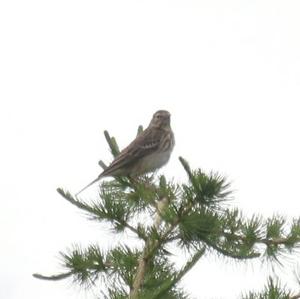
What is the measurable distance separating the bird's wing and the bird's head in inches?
20.4

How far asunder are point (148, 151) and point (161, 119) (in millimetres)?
1649

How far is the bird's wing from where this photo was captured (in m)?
10.8

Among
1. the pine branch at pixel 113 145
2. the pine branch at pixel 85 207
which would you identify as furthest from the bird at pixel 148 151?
the pine branch at pixel 85 207

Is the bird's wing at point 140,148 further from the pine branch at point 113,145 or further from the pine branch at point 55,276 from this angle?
the pine branch at point 55,276

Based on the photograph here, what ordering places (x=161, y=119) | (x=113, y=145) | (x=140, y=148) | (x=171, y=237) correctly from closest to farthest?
(x=171, y=237)
(x=113, y=145)
(x=140, y=148)
(x=161, y=119)

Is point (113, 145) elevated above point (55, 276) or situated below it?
above

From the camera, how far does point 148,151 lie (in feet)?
40.4

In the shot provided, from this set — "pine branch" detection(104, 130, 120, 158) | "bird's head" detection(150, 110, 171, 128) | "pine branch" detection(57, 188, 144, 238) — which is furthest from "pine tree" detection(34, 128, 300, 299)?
"bird's head" detection(150, 110, 171, 128)

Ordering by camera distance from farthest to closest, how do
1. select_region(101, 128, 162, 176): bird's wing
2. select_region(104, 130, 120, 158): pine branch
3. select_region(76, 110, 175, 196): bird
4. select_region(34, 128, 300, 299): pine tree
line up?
select_region(101, 128, 162, 176): bird's wing < select_region(76, 110, 175, 196): bird < select_region(104, 130, 120, 158): pine branch < select_region(34, 128, 300, 299): pine tree

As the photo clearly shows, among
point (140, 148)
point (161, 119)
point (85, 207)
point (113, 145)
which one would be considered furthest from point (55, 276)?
point (161, 119)

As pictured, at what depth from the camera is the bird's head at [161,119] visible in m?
13.7

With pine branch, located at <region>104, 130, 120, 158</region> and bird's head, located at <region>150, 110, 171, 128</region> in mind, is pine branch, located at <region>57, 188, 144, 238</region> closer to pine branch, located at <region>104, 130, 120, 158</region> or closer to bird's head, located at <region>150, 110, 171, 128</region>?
pine branch, located at <region>104, 130, 120, 158</region>

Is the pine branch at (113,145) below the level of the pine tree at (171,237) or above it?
above

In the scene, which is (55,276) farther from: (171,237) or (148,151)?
(148,151)
